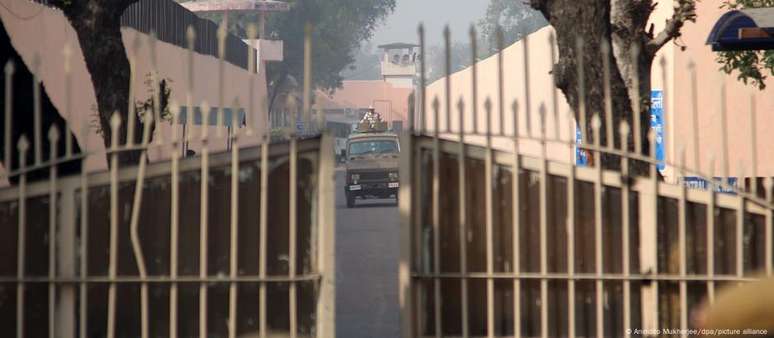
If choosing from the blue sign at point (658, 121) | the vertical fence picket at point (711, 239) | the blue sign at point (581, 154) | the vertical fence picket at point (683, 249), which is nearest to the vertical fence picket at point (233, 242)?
the blue sign at point (581, 154)

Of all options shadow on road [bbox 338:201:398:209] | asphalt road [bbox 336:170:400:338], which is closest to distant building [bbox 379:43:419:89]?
shadow on road [bbox 338:201:398:209]

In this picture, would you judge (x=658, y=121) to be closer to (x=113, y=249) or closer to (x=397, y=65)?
(x=113, y=249)

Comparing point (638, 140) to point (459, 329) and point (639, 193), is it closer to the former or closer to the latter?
point (639, 193)

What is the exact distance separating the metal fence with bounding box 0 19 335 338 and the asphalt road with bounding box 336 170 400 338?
5.61m

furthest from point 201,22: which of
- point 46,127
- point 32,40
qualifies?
point 46,127

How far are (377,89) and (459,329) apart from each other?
127281 mm

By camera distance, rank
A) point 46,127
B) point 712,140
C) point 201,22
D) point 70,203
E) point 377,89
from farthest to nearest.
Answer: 1. point 377,89
2. point 201,22
3. point 712,140
4. point 46,127
5. point 70,203

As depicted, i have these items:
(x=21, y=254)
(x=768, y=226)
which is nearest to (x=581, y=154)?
(x=768, y=226)

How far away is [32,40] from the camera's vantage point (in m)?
19.1

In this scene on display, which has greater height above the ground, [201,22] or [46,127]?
[201,22]

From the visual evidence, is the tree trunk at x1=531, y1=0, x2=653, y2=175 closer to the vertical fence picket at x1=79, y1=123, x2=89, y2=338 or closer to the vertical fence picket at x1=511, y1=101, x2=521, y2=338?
the vertical fence picket at x1=511, y1=101, x2=521, y2=338

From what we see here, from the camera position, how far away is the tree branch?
10805mm

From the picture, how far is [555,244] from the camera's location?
672 centimetres

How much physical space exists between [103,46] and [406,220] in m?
6.46
